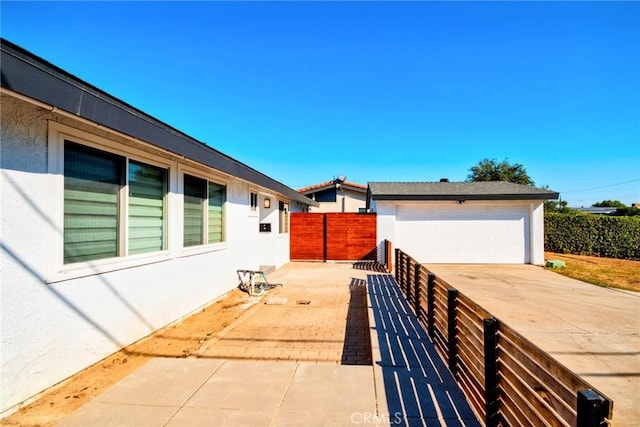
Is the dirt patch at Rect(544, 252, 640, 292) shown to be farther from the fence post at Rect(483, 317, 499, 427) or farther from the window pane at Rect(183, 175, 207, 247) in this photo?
the window pane at Rect(183, 175, 207, 247)

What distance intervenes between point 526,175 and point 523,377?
34.1 m

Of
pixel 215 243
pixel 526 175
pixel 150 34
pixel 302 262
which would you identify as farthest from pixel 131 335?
pixel 526 175

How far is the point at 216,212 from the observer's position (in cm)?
675

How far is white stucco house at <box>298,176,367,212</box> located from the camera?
69.2 feet

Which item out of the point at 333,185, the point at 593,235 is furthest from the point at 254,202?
the point at 593,235

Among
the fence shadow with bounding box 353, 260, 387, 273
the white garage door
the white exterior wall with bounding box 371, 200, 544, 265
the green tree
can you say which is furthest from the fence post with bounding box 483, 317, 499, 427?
the green tree

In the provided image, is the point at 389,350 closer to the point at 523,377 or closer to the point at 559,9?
the point at 523,377

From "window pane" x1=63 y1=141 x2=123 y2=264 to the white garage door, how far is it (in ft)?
34.7

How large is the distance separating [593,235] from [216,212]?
59.9ft

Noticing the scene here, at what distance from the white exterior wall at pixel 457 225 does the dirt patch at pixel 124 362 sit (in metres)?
7.71

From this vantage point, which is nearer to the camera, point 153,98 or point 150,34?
point 150,34

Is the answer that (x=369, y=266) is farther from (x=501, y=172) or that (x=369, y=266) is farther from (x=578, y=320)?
(x=501, y=172)

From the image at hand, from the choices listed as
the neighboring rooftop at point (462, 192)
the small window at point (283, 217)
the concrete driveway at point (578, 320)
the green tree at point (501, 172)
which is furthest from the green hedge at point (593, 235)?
the small window at point (283, 217)

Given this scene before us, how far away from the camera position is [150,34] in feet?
27.2
